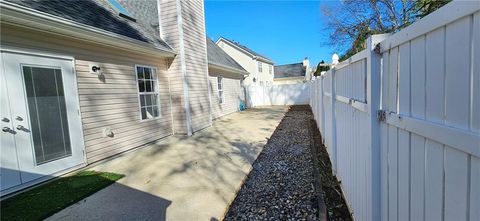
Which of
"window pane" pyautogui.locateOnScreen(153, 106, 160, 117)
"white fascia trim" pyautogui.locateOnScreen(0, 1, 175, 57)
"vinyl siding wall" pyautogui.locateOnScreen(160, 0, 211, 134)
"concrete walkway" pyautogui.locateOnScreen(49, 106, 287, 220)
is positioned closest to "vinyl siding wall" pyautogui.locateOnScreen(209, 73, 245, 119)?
"vinyl siding wall" pyautogui.locateOnScreen(160, 0, 211, 134)

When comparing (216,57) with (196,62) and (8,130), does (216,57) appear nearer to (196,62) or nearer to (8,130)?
(196,62)

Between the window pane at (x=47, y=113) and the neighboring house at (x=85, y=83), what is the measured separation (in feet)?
0.05

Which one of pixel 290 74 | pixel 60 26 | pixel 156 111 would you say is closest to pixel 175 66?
pixel 156 111

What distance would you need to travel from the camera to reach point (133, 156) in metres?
5.73

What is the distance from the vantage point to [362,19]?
1706 cm

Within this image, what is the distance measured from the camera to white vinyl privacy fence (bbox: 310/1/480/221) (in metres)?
0.82

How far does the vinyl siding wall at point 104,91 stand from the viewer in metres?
4.40

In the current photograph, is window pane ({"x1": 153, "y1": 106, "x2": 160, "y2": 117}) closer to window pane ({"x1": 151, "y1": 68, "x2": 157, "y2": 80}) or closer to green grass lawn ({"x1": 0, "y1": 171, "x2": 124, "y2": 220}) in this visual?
window pane ({"x1": 151, "y1": 68, "x2": 157, "y2": 80})

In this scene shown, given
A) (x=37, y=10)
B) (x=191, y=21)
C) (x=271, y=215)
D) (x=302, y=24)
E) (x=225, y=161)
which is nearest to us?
(x=271, y=215)

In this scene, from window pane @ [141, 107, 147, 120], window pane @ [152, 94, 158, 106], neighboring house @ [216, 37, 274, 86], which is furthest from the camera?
neighboring house @ [216, 37, 274, 86]

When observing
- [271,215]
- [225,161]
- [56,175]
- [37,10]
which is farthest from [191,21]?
[271,215]

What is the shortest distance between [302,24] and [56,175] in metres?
21.1

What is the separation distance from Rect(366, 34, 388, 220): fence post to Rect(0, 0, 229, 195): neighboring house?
4907 mm

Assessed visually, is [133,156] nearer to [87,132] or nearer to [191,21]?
[87,132]
